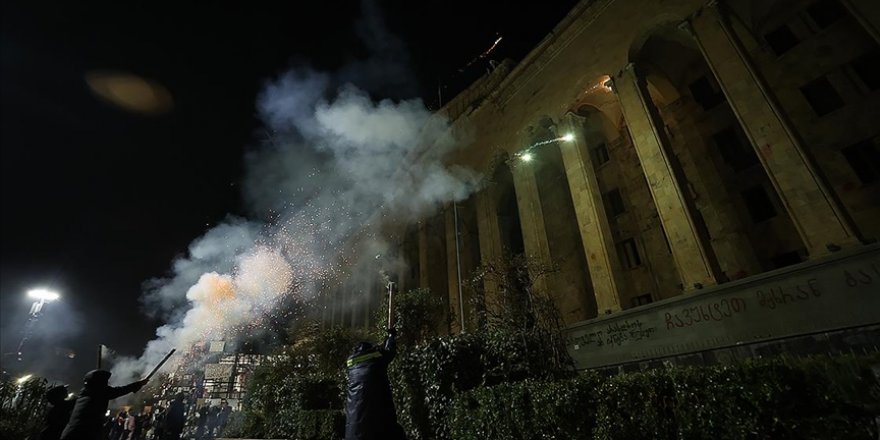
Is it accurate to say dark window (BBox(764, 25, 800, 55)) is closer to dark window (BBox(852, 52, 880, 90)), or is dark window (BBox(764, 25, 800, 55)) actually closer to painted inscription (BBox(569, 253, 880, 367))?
dark window (BBox(852, 52, 880, 90))

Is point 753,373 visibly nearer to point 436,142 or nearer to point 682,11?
point 682,11

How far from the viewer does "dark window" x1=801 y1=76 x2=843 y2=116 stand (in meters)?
12.4

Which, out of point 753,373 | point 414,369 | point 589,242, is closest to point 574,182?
point 589,242

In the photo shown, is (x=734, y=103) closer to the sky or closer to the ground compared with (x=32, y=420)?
closer to the sky

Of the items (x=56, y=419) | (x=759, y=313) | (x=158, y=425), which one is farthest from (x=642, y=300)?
(x=158, y=425)

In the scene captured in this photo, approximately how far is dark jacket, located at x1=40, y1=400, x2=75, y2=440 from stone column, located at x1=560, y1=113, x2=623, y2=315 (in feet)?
47.6

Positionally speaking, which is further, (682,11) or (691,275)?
(682,11)

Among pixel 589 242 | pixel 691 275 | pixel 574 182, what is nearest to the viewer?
pixel 691 275

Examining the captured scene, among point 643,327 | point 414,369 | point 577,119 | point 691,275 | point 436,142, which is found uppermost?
point 436,142

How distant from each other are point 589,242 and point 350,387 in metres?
13.0

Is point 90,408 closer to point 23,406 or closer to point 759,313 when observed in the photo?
point 23,406

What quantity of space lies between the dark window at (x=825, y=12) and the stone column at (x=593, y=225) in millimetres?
8546

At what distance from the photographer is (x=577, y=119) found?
17641 mm

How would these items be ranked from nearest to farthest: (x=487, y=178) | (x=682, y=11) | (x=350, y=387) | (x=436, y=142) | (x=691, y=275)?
(x=350, y=387) → (x=691, y=275) → (x=682, y=11) → (x=487, y=178) → (x=436, y=142)
